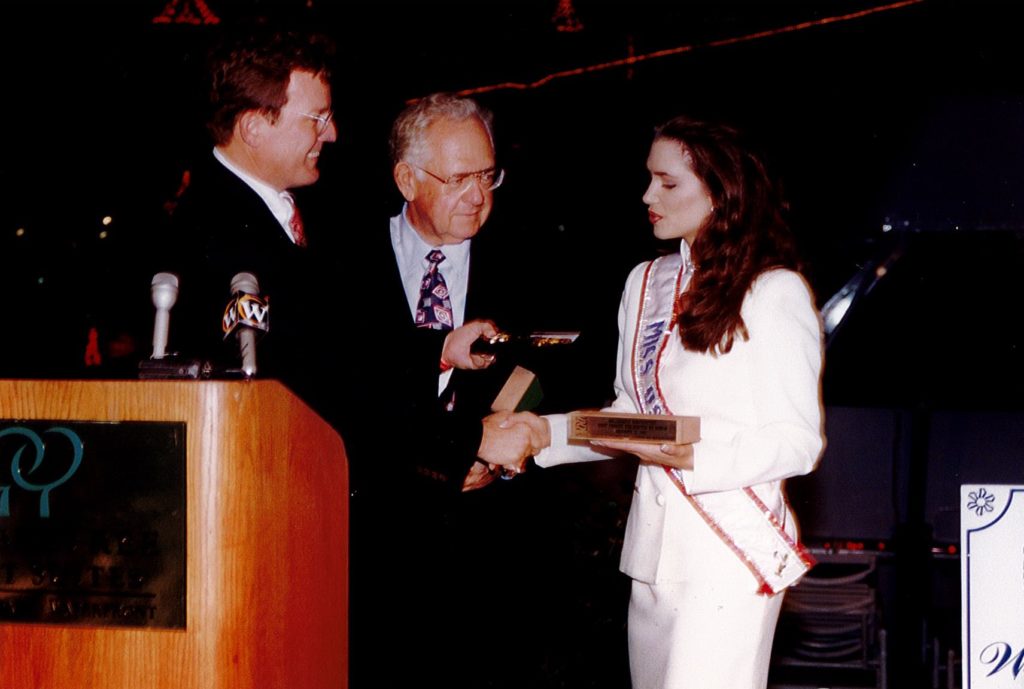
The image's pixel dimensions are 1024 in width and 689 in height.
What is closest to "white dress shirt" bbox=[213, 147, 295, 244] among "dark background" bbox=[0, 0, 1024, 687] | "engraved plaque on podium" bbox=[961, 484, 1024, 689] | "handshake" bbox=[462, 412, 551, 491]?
"handshake" bbox=[462, 412, 551, 491]

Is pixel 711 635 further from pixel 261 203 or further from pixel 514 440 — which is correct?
pixel 261 203

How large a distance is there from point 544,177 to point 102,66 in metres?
1.72

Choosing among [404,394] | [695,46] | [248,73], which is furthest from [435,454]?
[695,46]

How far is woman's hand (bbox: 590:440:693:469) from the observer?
2.10 meters

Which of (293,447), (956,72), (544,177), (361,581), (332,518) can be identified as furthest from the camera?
(956,72)

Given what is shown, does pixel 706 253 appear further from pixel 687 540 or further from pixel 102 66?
pixel 102 66

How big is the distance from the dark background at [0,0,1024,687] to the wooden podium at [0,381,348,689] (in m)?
1.53

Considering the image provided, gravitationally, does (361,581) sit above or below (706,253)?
below

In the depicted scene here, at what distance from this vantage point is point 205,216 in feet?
7.31

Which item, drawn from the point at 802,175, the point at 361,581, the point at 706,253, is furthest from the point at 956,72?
the point at 361,581

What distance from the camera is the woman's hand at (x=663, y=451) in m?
2.10

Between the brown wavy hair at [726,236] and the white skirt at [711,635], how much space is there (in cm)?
48

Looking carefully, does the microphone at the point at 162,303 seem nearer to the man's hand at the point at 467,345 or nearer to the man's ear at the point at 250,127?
the man's ear at the point at 250,127

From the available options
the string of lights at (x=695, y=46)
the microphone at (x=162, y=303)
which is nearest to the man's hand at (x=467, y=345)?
the microphone at (x=162, y=303)
